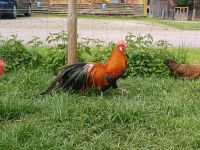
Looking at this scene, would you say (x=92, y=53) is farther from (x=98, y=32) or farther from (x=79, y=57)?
(x=98, y=32)

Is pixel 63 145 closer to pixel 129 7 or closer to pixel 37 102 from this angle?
pixel 37 102

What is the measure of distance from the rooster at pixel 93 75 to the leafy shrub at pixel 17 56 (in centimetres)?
174

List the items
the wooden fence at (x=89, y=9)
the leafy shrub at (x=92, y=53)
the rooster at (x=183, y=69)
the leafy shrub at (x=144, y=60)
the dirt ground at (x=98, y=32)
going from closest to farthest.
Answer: the rooster at (x=183, y=69), the leafy shrub at (x=144, y=60), the leafy shrub at (x=92, y=53), the dirt ground at (x=98, y=32), the wooden fence at (x=89, y=9)

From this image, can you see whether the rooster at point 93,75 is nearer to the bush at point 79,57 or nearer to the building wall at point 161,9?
the bush at point 79,57

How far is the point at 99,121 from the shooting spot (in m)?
4.86

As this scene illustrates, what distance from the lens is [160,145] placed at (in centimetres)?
446

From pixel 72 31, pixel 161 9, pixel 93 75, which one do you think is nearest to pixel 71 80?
pixel 93 75

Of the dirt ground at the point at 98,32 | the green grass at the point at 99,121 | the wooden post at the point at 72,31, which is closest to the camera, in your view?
the green grass at the point at 99,121

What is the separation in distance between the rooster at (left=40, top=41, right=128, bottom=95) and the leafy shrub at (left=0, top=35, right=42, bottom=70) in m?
1.74

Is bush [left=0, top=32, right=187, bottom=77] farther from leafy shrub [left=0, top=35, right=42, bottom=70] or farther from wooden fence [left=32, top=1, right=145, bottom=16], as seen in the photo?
wooden fence [left=32, top=1, right=145, bottom=16]

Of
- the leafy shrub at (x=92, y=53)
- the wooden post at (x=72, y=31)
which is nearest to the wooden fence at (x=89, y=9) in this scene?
the leafy shrub at (x=92, y=53)

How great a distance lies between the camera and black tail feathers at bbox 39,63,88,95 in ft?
20.2

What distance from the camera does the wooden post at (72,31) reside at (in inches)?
276

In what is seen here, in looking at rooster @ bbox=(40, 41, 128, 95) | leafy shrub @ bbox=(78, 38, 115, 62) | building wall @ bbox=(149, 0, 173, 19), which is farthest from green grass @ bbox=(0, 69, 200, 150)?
building wall @ bbox=(149, 0, 173, 19)
